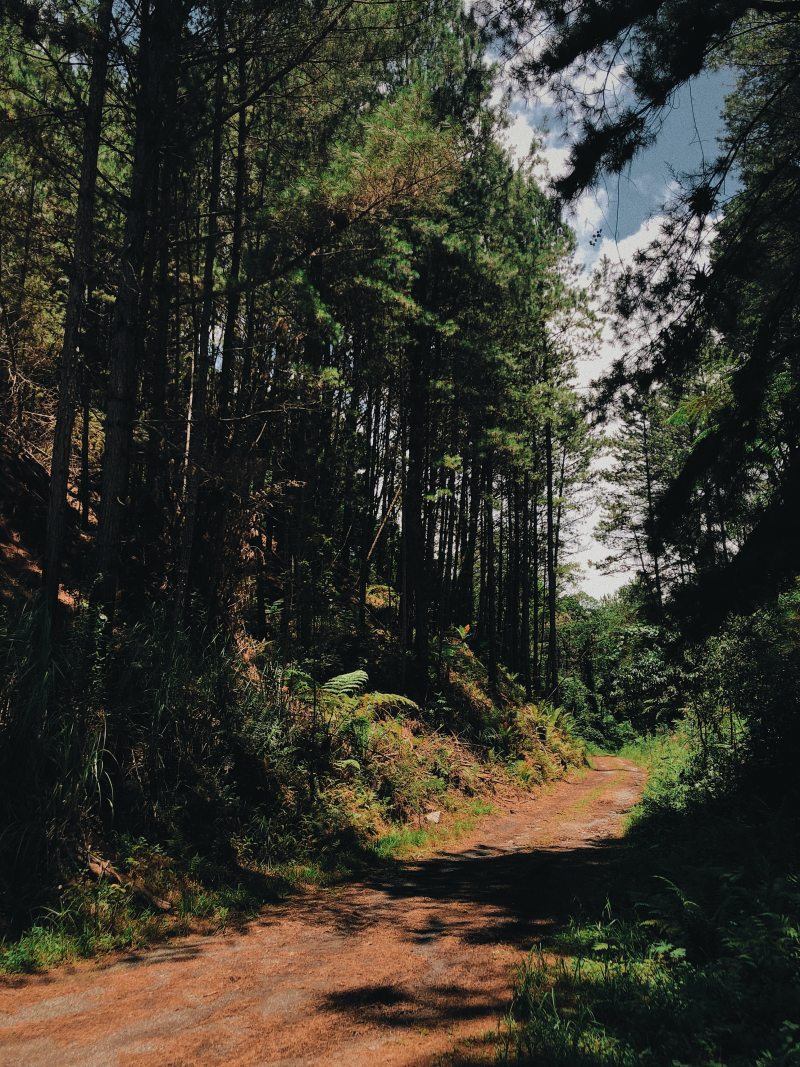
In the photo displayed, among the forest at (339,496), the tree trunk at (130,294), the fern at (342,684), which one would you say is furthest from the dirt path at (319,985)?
the tree trunk at (130,294)

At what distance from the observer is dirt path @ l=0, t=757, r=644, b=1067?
3.32m

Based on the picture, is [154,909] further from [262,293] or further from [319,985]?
[262,293]

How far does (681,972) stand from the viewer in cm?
360

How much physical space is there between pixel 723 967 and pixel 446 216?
13.1 meters

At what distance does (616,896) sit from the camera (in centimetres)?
541

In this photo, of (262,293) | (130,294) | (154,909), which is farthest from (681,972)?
(262,293)

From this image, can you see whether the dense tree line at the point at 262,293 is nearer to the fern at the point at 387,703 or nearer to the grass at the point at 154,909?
the fern at the point at 387,703

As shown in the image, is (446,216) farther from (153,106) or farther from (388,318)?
(153,106)

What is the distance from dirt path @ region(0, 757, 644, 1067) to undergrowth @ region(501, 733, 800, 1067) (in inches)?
13.2

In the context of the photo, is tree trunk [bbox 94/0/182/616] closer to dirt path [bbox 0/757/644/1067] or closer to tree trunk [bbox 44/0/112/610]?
tree trunk [bbox 44/0/112/610]

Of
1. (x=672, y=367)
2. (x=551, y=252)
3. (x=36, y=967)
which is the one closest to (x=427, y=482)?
(x=551, y=252)

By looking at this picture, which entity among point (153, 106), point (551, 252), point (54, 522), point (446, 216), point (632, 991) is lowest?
point (632, 991)

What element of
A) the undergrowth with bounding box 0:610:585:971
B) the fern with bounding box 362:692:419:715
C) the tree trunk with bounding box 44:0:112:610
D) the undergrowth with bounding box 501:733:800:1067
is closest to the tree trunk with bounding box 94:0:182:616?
the tree trunk with bounding box 44:0:112:610

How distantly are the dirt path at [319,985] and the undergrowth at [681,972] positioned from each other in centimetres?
34
